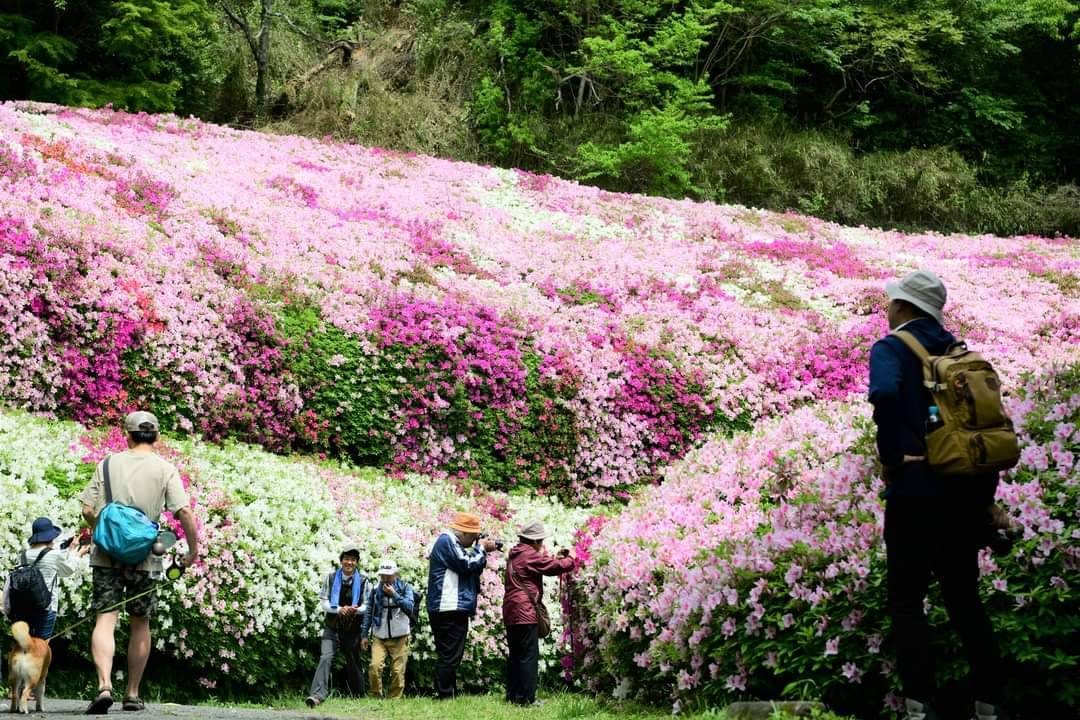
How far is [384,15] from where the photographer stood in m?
37.3

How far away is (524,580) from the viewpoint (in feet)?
31.8

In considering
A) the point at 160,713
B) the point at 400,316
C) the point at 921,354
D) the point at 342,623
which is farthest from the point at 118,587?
the point at 400,316

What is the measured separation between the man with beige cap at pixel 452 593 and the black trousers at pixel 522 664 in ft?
1.84

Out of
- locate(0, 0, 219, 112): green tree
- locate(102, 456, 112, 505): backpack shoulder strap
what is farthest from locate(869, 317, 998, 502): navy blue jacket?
locate(0, 0, 219, 112): green tree

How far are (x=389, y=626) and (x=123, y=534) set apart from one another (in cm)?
414

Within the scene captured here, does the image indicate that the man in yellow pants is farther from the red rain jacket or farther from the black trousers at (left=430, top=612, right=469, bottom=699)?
the red rain jacket

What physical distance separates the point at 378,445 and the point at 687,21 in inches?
917

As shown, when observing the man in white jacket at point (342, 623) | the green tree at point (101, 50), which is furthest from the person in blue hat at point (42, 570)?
the green tree at point (101, 50)

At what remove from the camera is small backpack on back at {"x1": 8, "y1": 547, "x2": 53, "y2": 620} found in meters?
7.41

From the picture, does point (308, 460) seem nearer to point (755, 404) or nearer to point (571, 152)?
point (755, 404)

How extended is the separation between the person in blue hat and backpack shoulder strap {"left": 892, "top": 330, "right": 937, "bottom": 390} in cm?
589

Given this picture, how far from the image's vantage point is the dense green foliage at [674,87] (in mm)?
31719

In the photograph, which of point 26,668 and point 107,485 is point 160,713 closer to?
point 26,668

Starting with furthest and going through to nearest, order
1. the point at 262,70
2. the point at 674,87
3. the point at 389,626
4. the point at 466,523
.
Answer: the point at 674,87, the point at 262,70, the point at 389,626, the point at 466,523
